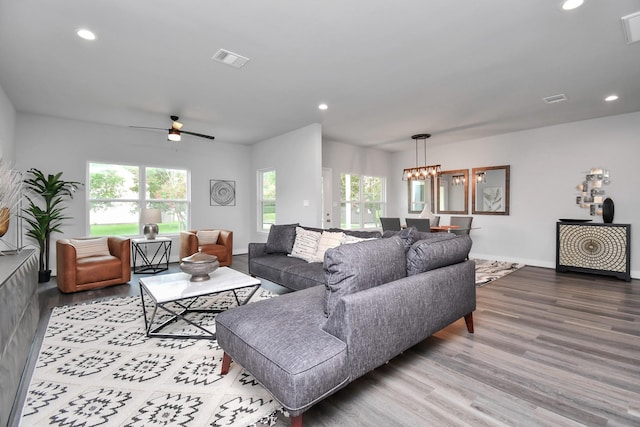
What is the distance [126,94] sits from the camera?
12.8 ft

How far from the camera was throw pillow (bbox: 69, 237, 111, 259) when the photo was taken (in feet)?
13.6

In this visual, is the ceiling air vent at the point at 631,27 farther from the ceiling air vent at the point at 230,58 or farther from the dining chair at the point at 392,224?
the dining chair at the point at 392,224

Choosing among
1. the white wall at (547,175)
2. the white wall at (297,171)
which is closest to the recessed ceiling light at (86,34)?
the white wall at (297,171)

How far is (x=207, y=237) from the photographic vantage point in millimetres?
5664

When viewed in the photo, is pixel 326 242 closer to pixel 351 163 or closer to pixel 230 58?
pixel 230 58

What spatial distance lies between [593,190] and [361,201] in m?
4.35

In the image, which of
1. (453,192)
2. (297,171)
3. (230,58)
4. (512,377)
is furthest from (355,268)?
(453,192)

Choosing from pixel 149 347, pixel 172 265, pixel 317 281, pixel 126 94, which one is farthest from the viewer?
pixel 172 265

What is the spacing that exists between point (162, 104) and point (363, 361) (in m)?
4.41

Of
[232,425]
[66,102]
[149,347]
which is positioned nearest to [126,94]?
[66,102]

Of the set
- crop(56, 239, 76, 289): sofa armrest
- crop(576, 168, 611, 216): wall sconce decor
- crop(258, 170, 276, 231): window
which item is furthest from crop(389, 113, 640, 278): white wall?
crop(56, 239, 76, 289): sofa armrest

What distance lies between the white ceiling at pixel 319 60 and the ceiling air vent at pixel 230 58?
0.08 m

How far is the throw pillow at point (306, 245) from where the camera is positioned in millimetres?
3768

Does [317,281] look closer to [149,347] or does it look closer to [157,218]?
[149,347]
